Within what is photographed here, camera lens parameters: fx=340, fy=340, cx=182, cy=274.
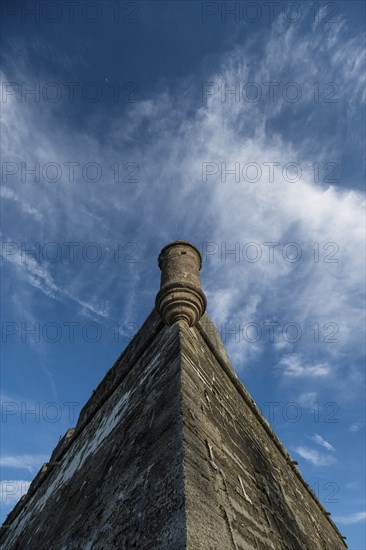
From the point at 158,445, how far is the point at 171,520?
2.27ft

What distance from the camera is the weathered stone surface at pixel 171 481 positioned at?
1822mm

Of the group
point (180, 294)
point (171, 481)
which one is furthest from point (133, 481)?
point (180, 294)

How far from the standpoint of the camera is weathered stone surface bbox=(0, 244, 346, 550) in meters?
1.82

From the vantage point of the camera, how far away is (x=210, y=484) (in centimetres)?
205

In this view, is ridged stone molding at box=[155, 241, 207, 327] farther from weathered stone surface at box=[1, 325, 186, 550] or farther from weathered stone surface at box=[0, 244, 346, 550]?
weathered stone surface at box=[1, 325, 186, 550]

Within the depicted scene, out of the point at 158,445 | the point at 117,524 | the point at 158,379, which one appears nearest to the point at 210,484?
the point at 158,445

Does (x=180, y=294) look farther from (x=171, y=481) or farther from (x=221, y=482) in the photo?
(x=171, y=481)

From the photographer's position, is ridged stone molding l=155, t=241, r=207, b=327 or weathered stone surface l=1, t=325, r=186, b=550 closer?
weathered stone surface l=1, t=325, r=186, b=550

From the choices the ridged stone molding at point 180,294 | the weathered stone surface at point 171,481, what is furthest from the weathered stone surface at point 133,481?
the ridged stone molding at point 180,294

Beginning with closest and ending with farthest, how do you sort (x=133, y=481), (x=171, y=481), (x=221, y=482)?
(x=171, y=481) < (x=221, y=482) < (x=133, y=481)

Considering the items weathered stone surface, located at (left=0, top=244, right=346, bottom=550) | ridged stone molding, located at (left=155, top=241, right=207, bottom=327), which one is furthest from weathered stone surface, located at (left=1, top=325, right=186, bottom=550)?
ridged stone molding, located at (left=155, top=241, right=207, bottom=327)

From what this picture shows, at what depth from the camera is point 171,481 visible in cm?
194

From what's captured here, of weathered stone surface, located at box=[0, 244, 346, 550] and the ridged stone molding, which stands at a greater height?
the ridged stone molding

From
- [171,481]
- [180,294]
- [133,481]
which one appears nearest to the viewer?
[171,481]
